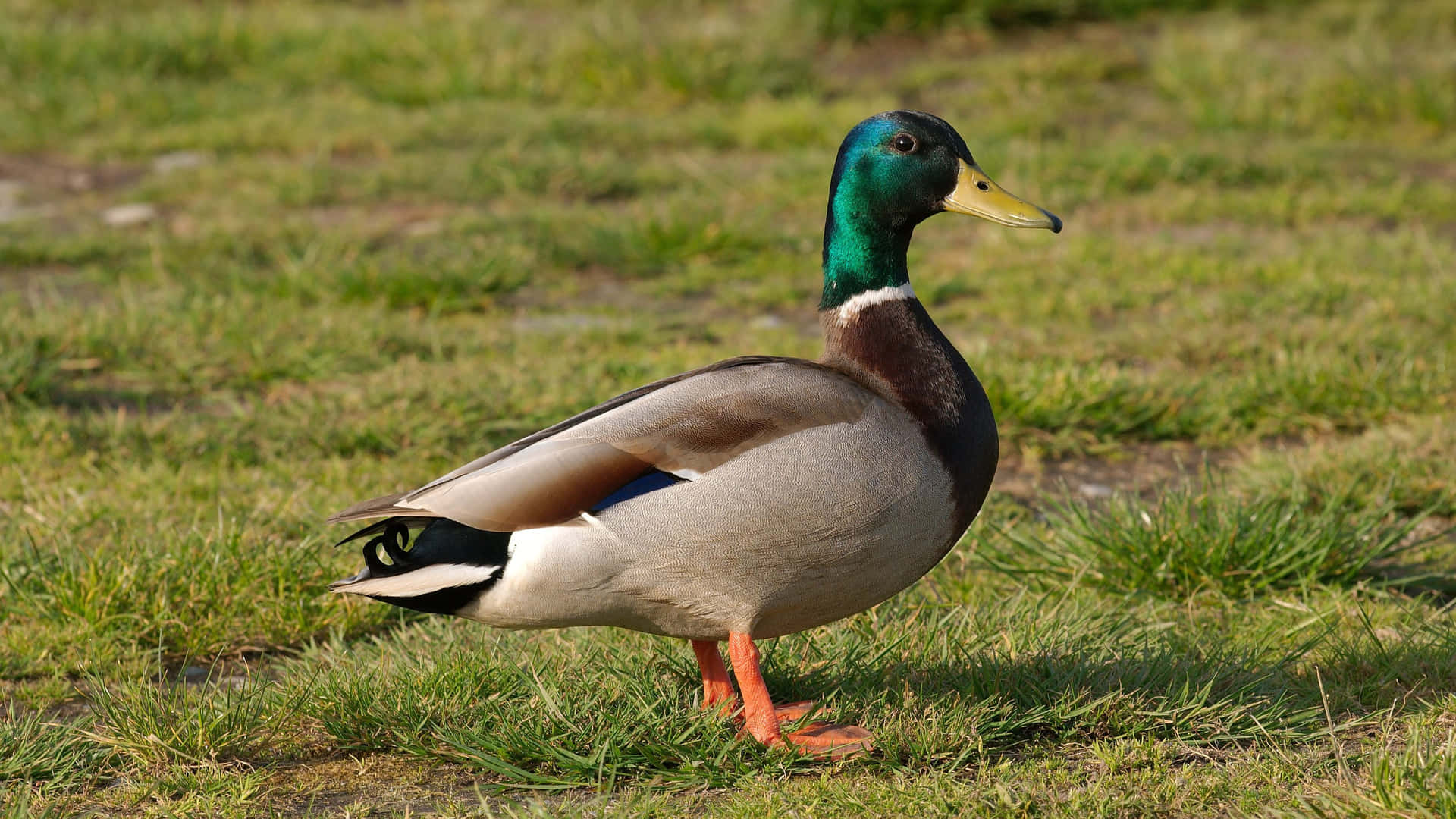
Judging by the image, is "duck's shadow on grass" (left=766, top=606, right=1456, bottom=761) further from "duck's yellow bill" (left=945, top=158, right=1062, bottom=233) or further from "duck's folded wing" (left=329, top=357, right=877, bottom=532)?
"duck's yellow bill" (left=945, top=158, right=1062, bottom=233)

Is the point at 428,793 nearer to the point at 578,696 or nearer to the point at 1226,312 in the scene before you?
the point at 578,696

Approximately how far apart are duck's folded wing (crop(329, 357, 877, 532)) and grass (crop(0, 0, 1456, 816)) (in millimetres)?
438

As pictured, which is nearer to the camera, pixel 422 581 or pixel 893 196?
pixel 422 581

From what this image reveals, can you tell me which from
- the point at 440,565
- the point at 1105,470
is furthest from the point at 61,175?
the point at 440,565

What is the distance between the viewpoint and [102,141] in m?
7.77

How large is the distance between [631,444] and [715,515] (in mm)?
197

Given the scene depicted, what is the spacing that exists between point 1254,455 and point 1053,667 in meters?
1.67

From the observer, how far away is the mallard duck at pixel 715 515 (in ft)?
9.07

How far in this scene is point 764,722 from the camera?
2908 mm

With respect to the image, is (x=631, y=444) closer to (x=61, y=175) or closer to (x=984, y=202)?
(x=984, y=202)

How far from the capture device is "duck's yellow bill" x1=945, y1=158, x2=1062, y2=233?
3.21 m

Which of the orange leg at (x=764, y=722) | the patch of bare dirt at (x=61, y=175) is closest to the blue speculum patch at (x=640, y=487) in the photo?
the orange leg at (x=764, y=722)

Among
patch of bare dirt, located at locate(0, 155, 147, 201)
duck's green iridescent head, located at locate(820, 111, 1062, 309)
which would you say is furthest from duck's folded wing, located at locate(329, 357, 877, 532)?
patch of bare dirt, located at locate(0, 155, 147, 201)

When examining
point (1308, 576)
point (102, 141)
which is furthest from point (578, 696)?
Result: point (102, 141)
